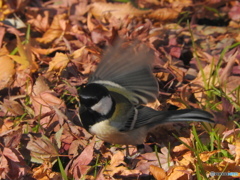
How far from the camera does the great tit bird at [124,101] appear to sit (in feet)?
8.13

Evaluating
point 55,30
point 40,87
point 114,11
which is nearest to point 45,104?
point 40,87

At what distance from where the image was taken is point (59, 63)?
10.00 feet

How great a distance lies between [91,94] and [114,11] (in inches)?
62.7

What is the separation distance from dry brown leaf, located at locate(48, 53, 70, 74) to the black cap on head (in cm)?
66

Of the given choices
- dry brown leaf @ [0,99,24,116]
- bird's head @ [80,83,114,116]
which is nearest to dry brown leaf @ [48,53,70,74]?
dry brown leaf @ [0,99,24,116]

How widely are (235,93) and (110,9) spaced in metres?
1.49

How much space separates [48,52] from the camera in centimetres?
332

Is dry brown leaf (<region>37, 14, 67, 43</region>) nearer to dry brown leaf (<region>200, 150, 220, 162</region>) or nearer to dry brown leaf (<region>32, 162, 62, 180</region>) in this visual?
dry brown leaf (<region>32, 162, 62, 180</region>)

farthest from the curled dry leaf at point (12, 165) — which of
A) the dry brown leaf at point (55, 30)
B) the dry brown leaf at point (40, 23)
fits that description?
the dry brown leaf at point (40, 23)

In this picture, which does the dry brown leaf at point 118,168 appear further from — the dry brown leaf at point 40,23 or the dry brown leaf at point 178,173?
the dry brown leaf at point 40,23

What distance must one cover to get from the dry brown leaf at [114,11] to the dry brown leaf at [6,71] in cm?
105

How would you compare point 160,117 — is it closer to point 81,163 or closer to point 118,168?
point 118,168

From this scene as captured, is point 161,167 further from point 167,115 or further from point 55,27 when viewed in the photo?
point 55,27

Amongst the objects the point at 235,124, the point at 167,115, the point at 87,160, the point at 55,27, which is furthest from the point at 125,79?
the point at 55,27
